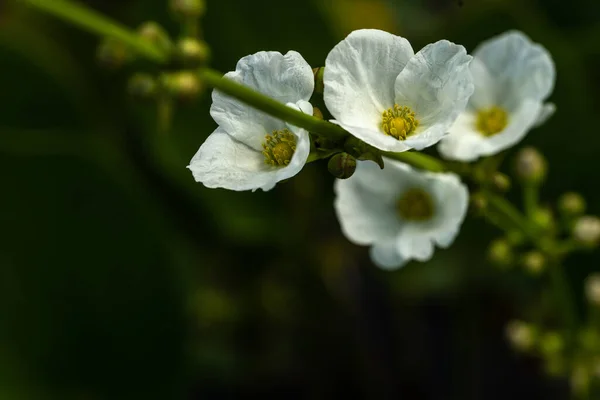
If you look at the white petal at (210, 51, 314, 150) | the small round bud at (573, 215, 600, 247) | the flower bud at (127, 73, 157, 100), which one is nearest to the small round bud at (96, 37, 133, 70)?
the flower bud at (127, 73, 157, 100)

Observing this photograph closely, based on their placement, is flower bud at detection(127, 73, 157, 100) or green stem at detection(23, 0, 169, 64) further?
flower bud at detection(127, 73, 157, 100)

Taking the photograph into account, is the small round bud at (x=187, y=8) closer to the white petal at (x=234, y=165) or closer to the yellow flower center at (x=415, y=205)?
the white petal at (x=234, y=165)

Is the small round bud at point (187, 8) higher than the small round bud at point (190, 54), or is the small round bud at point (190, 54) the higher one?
the small round bud at point (187, 8)

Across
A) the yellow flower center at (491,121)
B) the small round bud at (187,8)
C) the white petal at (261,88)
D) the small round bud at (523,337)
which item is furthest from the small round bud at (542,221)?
the small round bud at (187,8)

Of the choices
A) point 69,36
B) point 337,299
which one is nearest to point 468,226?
point 337,299

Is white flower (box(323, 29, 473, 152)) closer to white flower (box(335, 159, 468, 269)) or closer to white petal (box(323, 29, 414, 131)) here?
white petal (box(323, 29, 414, 131))

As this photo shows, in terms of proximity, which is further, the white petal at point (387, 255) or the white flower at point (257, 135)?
the white petal at point (387, 255)
